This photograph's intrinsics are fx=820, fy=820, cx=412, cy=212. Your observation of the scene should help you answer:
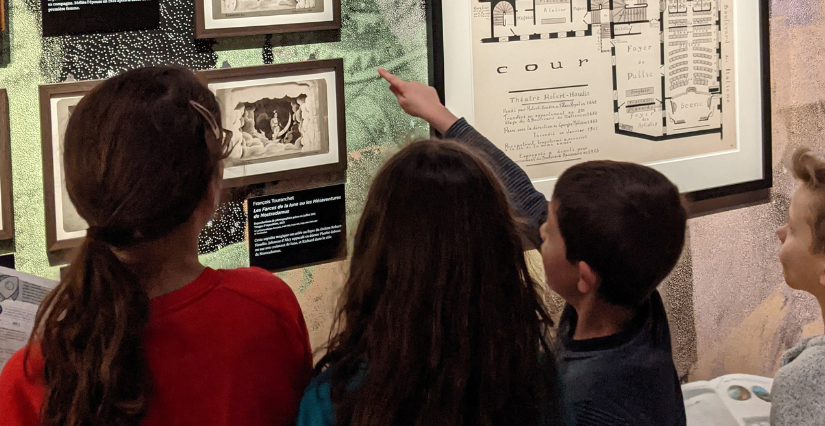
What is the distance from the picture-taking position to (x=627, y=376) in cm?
126

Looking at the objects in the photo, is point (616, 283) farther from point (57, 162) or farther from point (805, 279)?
point (57, 162)

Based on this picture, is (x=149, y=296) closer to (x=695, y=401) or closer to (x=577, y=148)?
(x=577, y=148)

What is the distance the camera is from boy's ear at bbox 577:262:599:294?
1319mm

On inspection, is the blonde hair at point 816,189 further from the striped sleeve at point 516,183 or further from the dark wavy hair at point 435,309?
the dark wavy hair at point 435,309

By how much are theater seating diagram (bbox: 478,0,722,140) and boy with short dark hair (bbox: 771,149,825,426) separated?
1.67ft

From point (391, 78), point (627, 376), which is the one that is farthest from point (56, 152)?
point (627, 376)

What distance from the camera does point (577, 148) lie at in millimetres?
1988

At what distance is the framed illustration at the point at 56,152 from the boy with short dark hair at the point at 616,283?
2.65 ft

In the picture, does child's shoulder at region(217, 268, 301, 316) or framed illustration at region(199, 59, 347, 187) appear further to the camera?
framed illustration at region(199, 59, 347, 187)

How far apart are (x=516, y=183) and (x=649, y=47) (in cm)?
65

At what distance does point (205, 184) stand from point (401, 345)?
31 centimetres

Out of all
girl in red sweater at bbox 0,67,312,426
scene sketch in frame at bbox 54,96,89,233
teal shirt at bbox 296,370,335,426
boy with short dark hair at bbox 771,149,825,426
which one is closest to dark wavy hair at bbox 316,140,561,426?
teal shirt at bbox 296,370,335,426

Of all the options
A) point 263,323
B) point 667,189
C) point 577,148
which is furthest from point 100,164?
point 577,148
